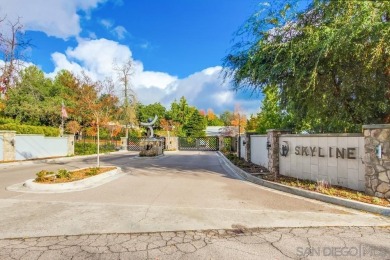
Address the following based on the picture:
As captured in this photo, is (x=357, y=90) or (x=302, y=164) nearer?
(x=357, y=90)

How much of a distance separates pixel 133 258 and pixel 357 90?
30.6ft

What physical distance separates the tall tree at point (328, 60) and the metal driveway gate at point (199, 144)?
34.9 meters

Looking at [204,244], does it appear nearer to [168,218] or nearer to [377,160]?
[168,218]

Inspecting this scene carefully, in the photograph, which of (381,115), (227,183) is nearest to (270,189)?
(227,183)

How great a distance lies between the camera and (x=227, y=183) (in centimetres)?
1196

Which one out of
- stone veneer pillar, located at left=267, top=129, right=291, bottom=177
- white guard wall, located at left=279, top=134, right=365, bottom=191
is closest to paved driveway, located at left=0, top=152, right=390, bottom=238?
white guard wall, located at left=279, top=134, right=365, bottom=191

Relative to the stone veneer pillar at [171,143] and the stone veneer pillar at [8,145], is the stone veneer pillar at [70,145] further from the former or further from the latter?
the stone veneer pillar at [171,143]

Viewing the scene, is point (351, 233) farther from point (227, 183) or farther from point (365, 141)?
point (227, 183)

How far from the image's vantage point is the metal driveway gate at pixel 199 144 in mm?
48062

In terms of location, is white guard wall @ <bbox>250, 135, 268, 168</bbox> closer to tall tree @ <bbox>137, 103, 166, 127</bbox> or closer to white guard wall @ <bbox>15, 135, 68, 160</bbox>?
white guard wall @ <bbox>15, 135, 68, 160</bbox>

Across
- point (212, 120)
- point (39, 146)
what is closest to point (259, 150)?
point (39, 146)

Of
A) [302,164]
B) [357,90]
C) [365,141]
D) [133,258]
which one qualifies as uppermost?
[357,90]

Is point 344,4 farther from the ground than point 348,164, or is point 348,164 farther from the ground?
point 344,4

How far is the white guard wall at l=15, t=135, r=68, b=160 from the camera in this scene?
2312cm
